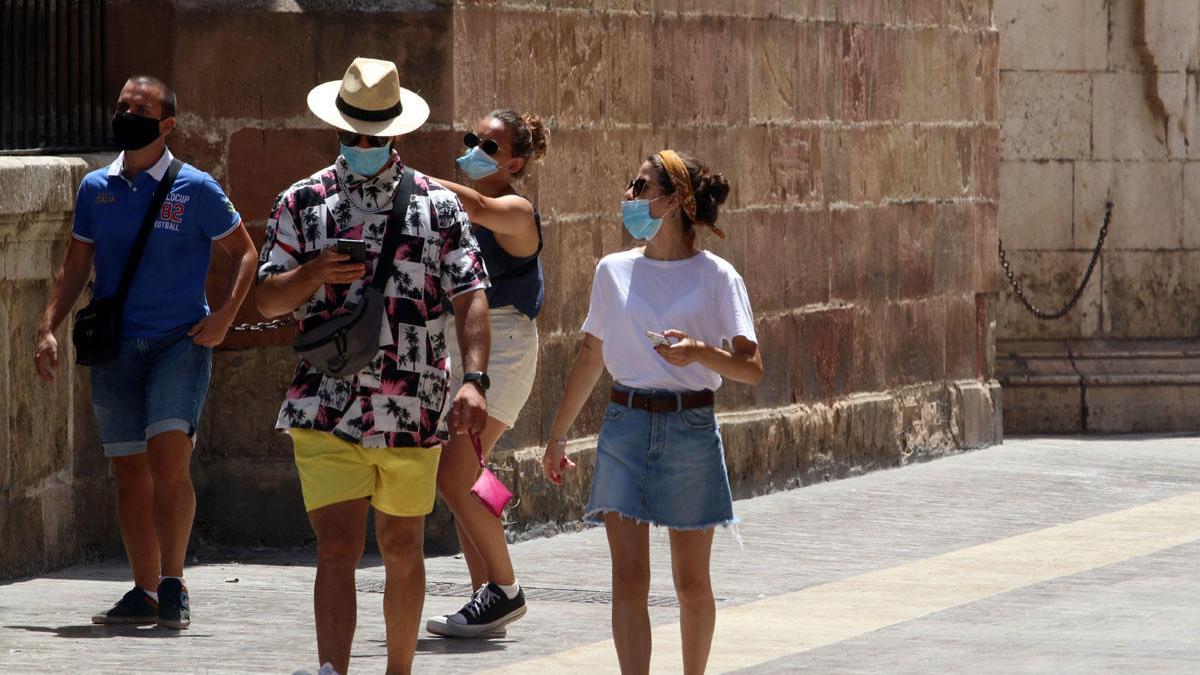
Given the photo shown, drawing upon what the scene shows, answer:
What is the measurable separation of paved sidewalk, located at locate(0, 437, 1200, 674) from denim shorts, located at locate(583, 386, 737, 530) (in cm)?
98

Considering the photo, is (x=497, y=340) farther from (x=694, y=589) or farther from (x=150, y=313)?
(x=694, y=589)

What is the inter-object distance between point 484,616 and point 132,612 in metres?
1.18

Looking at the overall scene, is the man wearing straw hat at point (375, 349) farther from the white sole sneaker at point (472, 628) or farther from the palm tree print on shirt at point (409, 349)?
the white sole sneaker at point (472, 628)

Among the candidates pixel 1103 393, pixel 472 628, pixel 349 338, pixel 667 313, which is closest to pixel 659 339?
pixel 667 313

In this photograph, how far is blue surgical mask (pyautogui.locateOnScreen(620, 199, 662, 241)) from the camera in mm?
6820

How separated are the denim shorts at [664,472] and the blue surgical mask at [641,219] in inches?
17.6

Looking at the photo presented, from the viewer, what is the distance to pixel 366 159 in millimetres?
6637

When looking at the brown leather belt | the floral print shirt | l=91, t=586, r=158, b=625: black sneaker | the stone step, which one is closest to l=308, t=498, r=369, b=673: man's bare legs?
the floral print shirt

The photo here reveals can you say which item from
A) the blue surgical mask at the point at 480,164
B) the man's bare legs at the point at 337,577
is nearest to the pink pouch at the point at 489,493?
the blue surgical mask at the point at 480,164

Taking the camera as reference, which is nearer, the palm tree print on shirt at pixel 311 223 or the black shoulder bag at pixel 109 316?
the palm tree print on shirt at pixel 311 223

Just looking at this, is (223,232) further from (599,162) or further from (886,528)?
(886,528)

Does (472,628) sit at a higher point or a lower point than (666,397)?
lower

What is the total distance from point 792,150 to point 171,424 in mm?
5221

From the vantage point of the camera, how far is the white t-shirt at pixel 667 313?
6.76 metres
